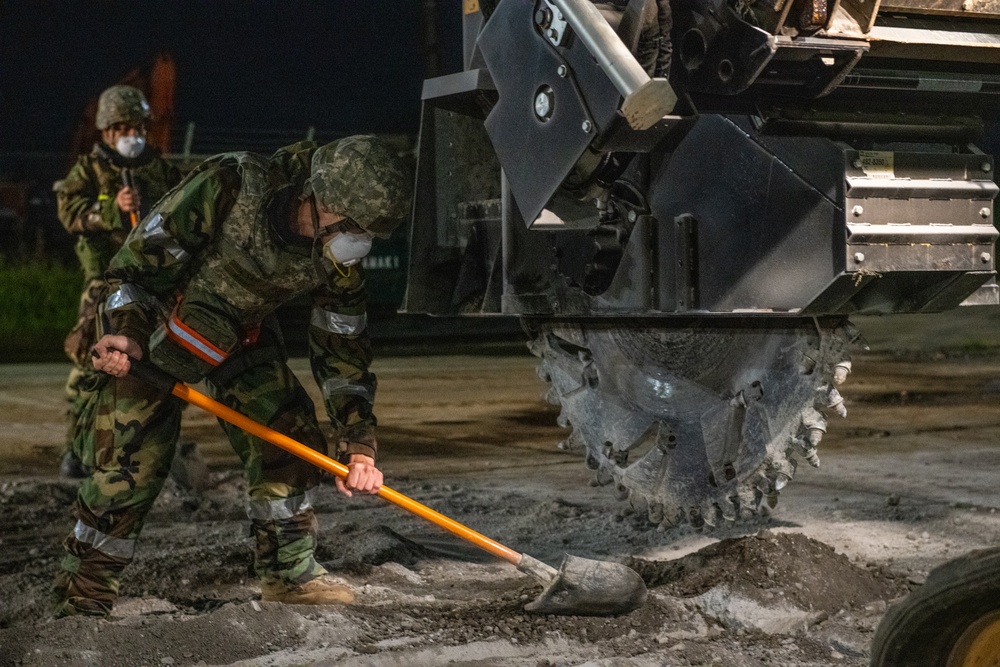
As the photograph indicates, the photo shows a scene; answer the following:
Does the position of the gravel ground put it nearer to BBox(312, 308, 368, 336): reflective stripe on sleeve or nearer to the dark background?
BBox(312, 308, 368, 336): reflective stripe on sleeve

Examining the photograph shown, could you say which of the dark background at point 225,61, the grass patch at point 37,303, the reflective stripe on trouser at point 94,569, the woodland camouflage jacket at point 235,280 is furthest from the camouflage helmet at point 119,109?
the dark background at point 225,61

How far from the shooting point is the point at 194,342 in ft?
13.6

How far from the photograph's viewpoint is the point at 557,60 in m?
3.40

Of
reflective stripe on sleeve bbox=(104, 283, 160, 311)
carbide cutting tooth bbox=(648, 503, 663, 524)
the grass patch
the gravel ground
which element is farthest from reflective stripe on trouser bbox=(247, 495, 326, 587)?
the grass patch

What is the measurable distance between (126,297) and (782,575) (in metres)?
2.09

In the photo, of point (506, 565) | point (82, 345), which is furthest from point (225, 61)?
point (506, 565)

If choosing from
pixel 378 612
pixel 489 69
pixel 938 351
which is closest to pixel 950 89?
pixel 489 69

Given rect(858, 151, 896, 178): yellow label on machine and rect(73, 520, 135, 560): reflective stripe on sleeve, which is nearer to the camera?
rect(858, 151, 896, 178): yellow label on machine

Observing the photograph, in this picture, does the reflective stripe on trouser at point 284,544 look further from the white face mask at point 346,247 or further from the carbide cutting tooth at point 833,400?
the carbide cutting tooth at point 833,400

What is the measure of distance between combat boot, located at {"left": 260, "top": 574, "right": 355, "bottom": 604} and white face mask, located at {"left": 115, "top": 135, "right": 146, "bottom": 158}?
11.4ft

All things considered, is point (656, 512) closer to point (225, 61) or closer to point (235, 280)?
point (235, 280)

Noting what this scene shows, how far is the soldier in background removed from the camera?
706 centimetres

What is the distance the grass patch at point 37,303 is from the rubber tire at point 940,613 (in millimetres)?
14708

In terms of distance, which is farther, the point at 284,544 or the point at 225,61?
the point at 225,61
